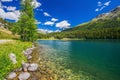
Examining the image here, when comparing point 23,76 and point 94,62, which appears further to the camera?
point 94,62

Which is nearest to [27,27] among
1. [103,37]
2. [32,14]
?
→ [32,14]

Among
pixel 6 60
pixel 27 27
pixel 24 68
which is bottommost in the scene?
pixel 24 68

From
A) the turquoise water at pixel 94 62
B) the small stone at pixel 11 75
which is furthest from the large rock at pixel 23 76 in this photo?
the turquoise water at pixel 94 62

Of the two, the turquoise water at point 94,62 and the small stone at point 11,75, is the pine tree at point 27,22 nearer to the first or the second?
the turquoise water at point 94,62

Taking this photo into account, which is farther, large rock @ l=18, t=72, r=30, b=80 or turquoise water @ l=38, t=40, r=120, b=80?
turquoise water @ l=38, t=40, r=120, b=80

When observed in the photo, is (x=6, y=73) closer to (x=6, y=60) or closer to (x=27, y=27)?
(x=6, y=60)

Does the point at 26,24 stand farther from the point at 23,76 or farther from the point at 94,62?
the point at 23,76

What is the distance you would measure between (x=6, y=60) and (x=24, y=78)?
11.7 ft

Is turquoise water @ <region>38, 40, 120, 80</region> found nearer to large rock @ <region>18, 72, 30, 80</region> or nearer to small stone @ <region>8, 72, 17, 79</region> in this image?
large rock @ <region>18, 72, 30, 80</region>

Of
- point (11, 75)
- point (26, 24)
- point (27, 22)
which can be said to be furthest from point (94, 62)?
point (26, 24)

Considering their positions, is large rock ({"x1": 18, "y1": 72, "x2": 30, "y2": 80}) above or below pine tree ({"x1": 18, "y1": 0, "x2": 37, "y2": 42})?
below

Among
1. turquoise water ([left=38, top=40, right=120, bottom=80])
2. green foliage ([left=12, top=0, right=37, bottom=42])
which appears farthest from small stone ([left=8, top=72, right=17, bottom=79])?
green foliage ([left=12, top=0, right=37, bottom=42])

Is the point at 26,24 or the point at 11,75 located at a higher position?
the point at 26,24

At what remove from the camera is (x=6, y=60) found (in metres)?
17.9
